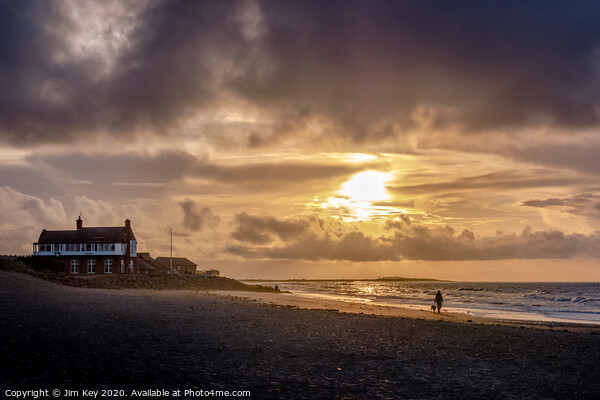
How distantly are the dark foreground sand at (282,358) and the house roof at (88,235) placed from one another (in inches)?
2575

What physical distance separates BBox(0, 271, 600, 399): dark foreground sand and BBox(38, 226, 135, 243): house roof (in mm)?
65416

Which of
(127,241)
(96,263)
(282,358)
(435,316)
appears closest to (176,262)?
(127,241)

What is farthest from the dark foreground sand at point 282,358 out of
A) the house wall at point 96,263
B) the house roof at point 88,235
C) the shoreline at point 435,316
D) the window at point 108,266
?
the house roof at point 88,235

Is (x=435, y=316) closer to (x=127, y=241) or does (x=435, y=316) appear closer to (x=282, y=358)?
(x=282, y=358)

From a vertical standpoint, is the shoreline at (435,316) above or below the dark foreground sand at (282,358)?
below

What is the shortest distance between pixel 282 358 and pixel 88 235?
266 feet

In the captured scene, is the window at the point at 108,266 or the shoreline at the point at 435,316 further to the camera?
the window at the point at 108,266

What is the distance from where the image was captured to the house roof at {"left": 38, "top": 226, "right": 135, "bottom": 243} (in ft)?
288

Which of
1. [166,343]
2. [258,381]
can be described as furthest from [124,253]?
[258,381]

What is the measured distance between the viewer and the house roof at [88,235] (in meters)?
87.8

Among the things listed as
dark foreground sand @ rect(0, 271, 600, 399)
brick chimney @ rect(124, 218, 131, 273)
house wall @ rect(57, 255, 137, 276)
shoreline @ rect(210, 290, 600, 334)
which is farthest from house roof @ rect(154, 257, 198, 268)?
dark foreground sand @ rect(0, 271, 600, 399)

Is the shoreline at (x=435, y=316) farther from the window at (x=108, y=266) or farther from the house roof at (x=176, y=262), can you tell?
the house roof at (x=176, y=262)

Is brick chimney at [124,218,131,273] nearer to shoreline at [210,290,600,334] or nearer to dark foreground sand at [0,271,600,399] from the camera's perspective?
shoreline at [210,290,600,334]

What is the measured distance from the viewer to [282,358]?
634 inches
